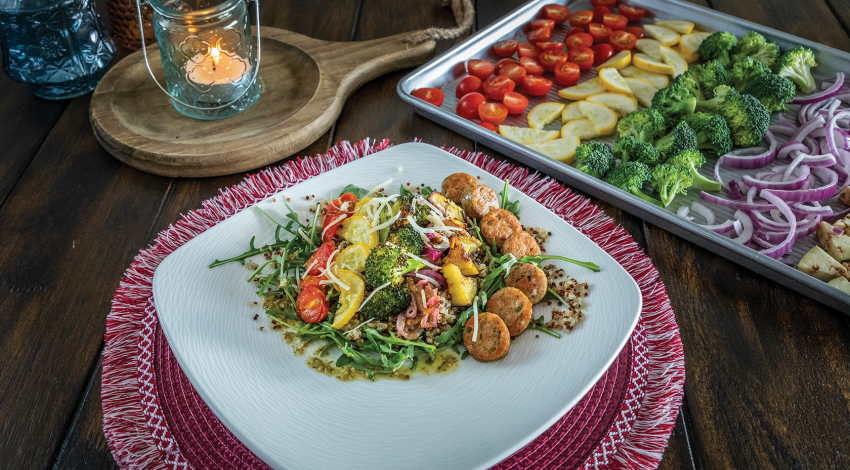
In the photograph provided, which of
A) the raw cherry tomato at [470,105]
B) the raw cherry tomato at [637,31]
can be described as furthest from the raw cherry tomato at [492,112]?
the raw cherry tomato at [637,31]

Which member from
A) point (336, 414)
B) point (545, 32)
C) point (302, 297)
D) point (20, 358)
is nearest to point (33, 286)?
point (20, 358)

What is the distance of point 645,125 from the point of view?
2.63 metres

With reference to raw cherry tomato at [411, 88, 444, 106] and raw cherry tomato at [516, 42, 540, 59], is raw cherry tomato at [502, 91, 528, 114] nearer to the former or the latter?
raw cherry tomato at [411, 88, 444, 106]

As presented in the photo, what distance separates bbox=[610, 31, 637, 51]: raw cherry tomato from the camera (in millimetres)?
3312

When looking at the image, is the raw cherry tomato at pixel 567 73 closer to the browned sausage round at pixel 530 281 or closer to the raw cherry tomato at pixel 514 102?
the raw cherry tomato at pixel 514 102

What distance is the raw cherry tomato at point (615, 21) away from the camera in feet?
11.2

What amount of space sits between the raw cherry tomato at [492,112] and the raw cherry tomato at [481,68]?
0.31 metres

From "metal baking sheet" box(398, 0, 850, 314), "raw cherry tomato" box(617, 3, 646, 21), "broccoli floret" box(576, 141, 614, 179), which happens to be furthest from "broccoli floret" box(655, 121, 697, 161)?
"raw cherry tomato" box(617, 3, 646, 21)

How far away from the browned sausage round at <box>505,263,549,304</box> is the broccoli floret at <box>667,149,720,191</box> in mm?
1039

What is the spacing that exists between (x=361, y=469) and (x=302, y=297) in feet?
1.79

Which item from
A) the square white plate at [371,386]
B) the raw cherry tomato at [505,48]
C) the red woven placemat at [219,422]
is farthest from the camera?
the raw cherry tomato at [505,48]

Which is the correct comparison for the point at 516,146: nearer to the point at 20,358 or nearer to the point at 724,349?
the point at 724,349

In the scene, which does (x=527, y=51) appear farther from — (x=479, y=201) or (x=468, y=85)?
(x=479, y=201)

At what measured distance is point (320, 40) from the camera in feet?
10.6
